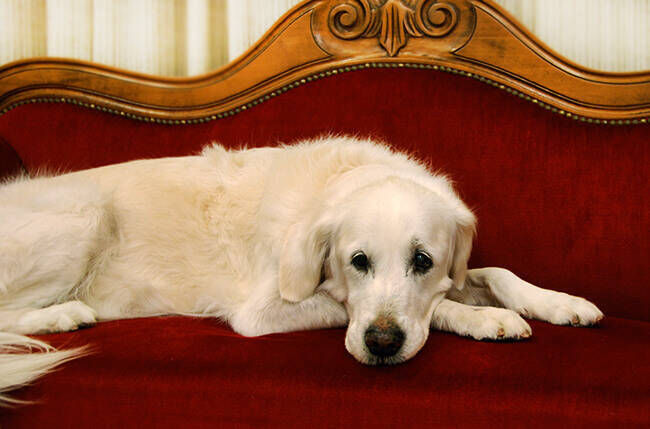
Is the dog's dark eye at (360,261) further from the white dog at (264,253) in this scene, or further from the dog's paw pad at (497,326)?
the dog's paw pad at (497,326)

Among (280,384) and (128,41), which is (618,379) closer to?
(280,384)

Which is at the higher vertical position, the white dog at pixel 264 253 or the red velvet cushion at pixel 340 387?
the white dog at pixel 264 253

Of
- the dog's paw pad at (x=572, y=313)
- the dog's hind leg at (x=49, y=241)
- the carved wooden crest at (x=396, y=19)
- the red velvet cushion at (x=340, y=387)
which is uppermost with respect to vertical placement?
the carved wooden crest at (x=396, y=19)

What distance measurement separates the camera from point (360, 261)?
148 cm

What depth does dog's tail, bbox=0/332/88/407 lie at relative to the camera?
1.25 meters

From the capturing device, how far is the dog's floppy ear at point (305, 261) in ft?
5.17

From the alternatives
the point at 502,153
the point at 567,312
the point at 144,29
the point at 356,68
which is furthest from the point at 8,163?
the point at 567,312

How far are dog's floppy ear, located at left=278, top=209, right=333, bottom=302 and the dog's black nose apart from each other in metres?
0.34

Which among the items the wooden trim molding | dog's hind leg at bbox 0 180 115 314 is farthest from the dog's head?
the wooden trim molding

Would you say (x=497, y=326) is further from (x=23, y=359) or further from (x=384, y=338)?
(x=23, y=359)

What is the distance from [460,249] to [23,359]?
3.98ft

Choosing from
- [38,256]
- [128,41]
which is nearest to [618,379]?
[38,256]

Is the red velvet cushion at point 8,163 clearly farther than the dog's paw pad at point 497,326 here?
Yes

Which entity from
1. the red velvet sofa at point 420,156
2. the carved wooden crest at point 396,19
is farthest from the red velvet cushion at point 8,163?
the carved wooden crest at point 396,19
